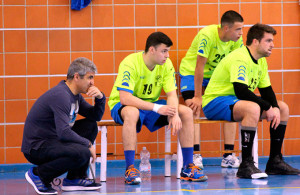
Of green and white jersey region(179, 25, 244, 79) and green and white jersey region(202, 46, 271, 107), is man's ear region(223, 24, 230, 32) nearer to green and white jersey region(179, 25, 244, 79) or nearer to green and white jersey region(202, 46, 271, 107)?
green and white jersey region(179, 25, 244, 79)

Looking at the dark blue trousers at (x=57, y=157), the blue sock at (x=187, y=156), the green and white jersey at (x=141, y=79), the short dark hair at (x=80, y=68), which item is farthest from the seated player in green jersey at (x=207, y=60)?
the dark blue trousers at (x=57, y=157)

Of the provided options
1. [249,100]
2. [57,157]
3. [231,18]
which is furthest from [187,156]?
[231,18]

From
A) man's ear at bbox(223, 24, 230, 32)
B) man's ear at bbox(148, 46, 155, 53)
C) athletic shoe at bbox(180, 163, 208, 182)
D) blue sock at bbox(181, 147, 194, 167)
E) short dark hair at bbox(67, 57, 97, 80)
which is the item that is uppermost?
man's ear at bbox(223, 24, 230, 32)

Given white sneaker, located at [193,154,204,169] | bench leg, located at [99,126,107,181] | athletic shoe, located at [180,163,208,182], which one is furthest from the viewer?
white sneaker, located at [193,154,204,169]

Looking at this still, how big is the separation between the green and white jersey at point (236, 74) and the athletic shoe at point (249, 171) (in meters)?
0.69

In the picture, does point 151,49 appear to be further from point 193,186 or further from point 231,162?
point 231,162

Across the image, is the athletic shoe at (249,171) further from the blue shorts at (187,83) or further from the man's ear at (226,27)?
the man's ear at (226,27)

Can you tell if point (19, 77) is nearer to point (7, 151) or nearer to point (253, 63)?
point (7, 151)

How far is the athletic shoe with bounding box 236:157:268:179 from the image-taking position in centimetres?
471

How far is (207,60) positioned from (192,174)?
4.75 feet

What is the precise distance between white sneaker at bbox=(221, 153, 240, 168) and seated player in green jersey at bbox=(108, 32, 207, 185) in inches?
41.4

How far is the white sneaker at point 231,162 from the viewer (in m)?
5.71

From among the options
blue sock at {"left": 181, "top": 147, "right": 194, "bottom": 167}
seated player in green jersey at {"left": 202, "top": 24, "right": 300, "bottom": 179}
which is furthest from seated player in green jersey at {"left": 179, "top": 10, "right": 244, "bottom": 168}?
blue sock at {"left": 181, "top": 147, "right": 194, "bottom": 167}

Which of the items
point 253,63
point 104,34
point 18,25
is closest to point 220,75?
point 253,63
